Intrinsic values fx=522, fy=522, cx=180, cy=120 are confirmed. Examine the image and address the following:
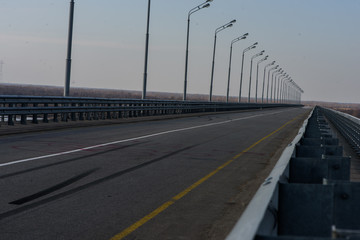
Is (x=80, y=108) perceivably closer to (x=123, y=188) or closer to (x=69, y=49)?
(x=69, y=49)

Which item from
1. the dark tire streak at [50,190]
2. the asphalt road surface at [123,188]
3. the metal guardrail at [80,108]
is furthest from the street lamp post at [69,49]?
the dark tire streak at [50,190]

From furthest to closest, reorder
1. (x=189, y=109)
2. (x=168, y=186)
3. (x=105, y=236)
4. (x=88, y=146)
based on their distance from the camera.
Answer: (x=189, y=109) < (x=88, y=146) < (x=168, y=186) < (x=105, y=236)

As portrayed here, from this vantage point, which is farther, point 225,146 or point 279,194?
point 225,146

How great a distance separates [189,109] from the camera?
4400cm

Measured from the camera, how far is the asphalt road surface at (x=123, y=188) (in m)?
5.97

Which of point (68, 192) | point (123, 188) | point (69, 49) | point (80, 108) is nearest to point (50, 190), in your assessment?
point (68, 192)

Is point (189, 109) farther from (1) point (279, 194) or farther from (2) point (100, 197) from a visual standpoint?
(1) point (279, 194)

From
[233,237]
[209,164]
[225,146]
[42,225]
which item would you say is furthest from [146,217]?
[225,146]

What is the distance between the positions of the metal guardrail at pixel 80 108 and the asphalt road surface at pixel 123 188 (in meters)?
3.78

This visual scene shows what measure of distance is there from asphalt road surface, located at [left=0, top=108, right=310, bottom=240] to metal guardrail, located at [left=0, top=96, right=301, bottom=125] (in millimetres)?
3779

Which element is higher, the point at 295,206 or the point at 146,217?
the point at 295,206

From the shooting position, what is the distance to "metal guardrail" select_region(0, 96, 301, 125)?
1906 cm

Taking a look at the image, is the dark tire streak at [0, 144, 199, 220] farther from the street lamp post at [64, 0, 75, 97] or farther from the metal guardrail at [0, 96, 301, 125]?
the street lamp post at [64, 0, 75, 97]

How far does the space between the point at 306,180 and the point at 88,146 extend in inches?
356
